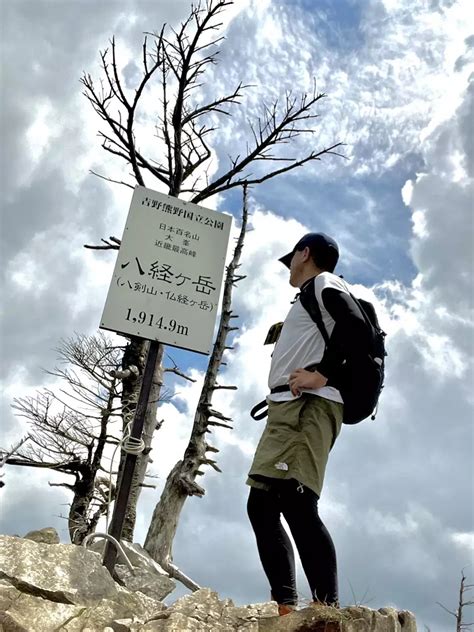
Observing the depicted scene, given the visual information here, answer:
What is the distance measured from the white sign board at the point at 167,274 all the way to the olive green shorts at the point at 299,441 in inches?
68.0

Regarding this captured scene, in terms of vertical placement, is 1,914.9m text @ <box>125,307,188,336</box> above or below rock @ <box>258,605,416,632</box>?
above

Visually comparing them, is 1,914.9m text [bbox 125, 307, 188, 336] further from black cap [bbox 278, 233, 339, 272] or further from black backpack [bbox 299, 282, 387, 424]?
black backpack [bbox 299, 282, 387, 424]

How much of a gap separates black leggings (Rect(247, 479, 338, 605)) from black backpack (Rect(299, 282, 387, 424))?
0.49 meters

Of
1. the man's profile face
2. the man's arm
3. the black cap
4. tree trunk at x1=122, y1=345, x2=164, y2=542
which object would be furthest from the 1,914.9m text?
tree trunk at x1=122, y1=345, x2=164, y2=542

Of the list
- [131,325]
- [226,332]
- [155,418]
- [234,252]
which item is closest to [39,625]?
[131,325]

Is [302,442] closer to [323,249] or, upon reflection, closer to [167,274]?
[323,249]

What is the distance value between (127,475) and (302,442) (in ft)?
6.24

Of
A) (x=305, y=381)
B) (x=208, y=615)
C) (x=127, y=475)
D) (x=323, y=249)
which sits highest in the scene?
(x=323, y=249)

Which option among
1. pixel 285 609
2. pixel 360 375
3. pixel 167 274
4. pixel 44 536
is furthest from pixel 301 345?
pixel 44 536

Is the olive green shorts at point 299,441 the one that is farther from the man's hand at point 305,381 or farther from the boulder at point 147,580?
the boulder at point 147,580

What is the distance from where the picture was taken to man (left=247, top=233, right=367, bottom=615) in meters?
2.70

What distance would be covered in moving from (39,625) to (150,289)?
245 cm

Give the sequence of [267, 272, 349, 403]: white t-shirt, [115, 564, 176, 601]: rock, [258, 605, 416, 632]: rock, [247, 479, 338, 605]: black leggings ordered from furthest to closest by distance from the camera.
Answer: [115, 564, 176, 601]: rock, [267, 272, 349, 403]: white t-shirt, [247, 479, 338, 605]: black leggings, [258, 605, 416, 632]: rock

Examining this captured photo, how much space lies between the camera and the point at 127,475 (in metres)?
4.31
